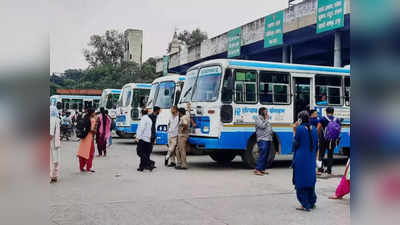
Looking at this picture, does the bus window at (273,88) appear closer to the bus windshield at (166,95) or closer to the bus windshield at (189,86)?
the bus windshield at (189,86)

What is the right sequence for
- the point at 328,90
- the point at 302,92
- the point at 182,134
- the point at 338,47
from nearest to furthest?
the point at 182,134 → the point at 302,92 → the point at 328,90 → the point at 338,47

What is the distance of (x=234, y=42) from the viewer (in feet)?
82.8

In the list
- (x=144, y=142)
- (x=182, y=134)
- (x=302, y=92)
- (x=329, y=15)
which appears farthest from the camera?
(x=329, y=15)

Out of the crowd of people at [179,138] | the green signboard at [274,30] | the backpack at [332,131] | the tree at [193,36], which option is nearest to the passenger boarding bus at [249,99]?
the crowd of people at [179,138]

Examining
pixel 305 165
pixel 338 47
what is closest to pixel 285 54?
pixel 338 47

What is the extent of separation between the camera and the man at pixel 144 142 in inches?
419

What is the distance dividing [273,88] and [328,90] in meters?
2.00

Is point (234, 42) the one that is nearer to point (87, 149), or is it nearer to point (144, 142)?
point (144, 142)

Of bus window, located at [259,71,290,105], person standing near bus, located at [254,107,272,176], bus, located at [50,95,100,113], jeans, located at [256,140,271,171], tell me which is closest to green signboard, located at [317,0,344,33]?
bus window, located at [259,71,290,105]
